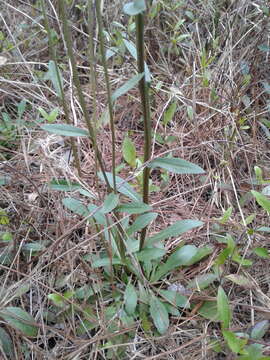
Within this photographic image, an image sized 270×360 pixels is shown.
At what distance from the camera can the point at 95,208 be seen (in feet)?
3.86

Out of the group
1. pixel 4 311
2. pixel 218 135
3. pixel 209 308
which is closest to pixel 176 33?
pixel 218 135

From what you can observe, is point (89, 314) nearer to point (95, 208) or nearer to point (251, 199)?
point (95, 208)

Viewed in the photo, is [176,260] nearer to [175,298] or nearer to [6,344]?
[175,298]

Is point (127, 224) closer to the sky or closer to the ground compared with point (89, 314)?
closer to the sky

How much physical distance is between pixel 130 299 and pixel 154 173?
1.95ft

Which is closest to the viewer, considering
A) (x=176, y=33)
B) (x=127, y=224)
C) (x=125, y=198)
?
(x=127, y=224)

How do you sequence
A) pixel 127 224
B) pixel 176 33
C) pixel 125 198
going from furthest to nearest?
pixel 176 33, pixel 125 198, pixel 127 224

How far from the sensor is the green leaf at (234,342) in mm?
1039

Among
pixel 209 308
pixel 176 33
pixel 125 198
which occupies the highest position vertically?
pixel 176 33

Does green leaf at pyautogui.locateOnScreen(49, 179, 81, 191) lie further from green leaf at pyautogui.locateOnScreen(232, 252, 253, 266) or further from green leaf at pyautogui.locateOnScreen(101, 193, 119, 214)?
green leaf at pyautogui.locateOnScreen(232, 252, 253, 266)

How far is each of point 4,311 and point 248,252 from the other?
722mm

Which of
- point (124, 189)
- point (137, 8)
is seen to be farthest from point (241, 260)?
point (137, 8)

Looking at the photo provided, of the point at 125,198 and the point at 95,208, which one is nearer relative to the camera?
the point at 95,208

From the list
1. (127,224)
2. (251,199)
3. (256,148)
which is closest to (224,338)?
(127,224)
